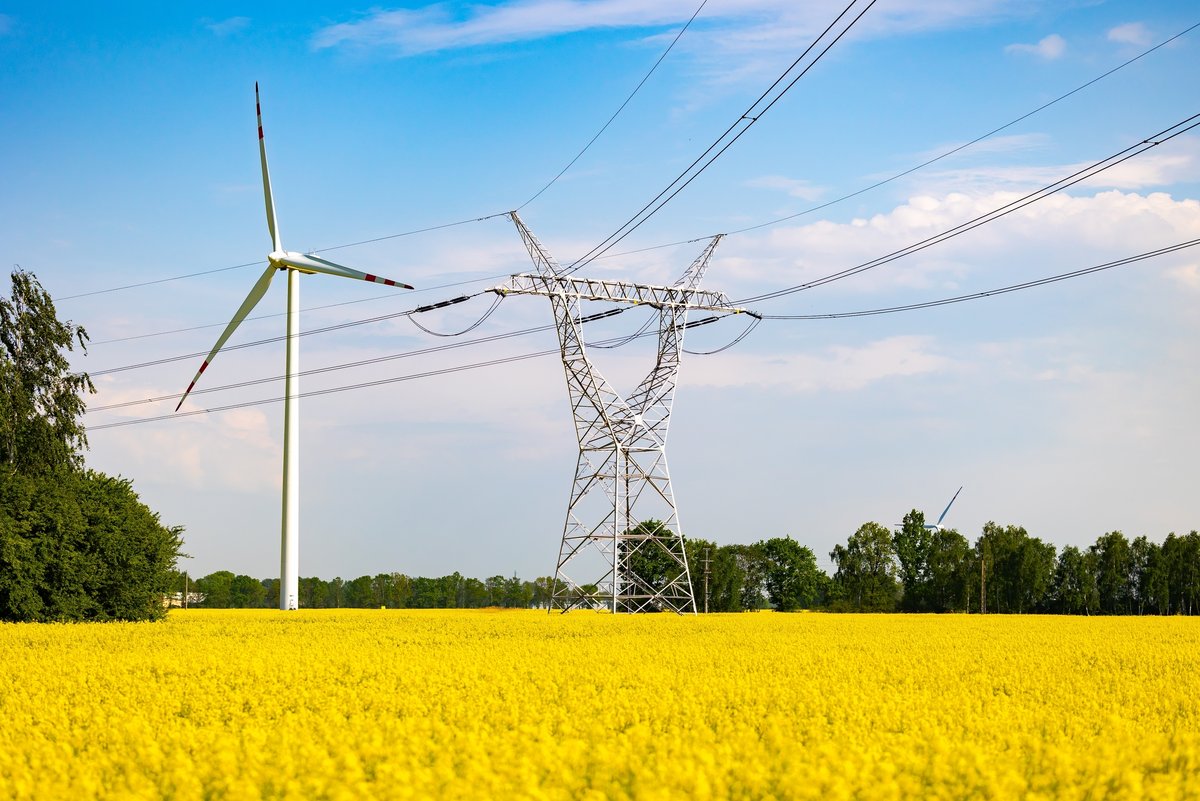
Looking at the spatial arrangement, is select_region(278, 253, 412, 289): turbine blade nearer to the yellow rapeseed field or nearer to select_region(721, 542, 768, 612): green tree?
the yellow rapeseed field

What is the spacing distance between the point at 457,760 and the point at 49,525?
40.3 m

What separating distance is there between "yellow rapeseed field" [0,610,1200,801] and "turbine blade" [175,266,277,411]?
2173 cm

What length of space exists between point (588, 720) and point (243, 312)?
45761 mm

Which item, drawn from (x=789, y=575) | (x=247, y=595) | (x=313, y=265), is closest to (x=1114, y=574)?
(x=789, y=575)

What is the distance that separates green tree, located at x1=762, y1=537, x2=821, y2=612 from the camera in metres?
141

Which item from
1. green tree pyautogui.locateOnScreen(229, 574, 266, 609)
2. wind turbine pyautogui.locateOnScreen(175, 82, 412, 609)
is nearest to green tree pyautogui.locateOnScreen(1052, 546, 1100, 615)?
wind turbine pyautogui.locateOnScreen(175, 82, 412, 609)

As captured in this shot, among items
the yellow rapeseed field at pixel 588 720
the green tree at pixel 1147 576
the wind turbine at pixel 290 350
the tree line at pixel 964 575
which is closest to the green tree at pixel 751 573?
the tree line at pixel 964 575

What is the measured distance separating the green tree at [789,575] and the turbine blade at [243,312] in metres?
95.6

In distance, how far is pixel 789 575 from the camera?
142 metres

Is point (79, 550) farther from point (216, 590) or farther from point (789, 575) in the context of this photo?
point (216, 590)

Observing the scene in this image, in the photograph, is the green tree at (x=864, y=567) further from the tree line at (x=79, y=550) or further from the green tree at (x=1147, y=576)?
the tree line at (x=79, y=550)

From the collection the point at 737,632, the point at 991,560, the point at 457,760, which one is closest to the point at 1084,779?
the point at 457,760

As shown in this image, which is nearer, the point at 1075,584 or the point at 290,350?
the point at 290,350

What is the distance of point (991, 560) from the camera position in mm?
127750
